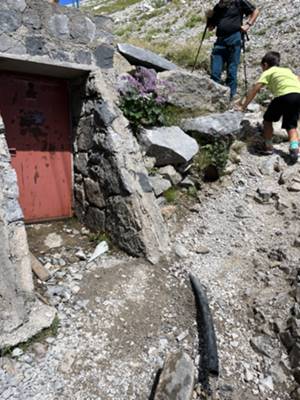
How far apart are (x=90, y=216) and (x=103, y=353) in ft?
7.14

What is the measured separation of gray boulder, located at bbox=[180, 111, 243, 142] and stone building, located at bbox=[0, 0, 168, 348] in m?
1.53

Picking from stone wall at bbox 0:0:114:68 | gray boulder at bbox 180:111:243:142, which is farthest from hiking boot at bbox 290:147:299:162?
stone wall at bbox 0:0:114:68

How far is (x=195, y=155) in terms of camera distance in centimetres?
605

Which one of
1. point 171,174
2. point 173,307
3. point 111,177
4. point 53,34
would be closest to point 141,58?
point 53,34

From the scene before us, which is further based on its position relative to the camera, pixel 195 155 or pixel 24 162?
pixel 195 155

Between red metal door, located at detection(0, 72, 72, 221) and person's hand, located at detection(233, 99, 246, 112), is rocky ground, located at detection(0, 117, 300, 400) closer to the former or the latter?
red metal door, located at detection(0, 72, 72, 221)

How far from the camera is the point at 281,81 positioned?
20.2 feet

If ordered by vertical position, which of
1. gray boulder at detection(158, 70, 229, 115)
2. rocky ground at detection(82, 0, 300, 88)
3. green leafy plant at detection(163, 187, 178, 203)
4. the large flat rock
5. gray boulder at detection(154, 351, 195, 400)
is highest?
rocky ground at detection(82, 0, 300, 88)

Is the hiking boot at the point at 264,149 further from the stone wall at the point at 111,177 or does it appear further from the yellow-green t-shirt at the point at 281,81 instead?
the stone wall at the point at 111,177

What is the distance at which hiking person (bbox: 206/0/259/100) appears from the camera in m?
7.21

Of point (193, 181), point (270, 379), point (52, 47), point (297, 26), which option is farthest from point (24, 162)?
point (297, 26)

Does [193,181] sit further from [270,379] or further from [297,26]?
[297,26]

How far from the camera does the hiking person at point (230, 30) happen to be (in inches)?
284

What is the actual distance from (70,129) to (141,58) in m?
2.06
